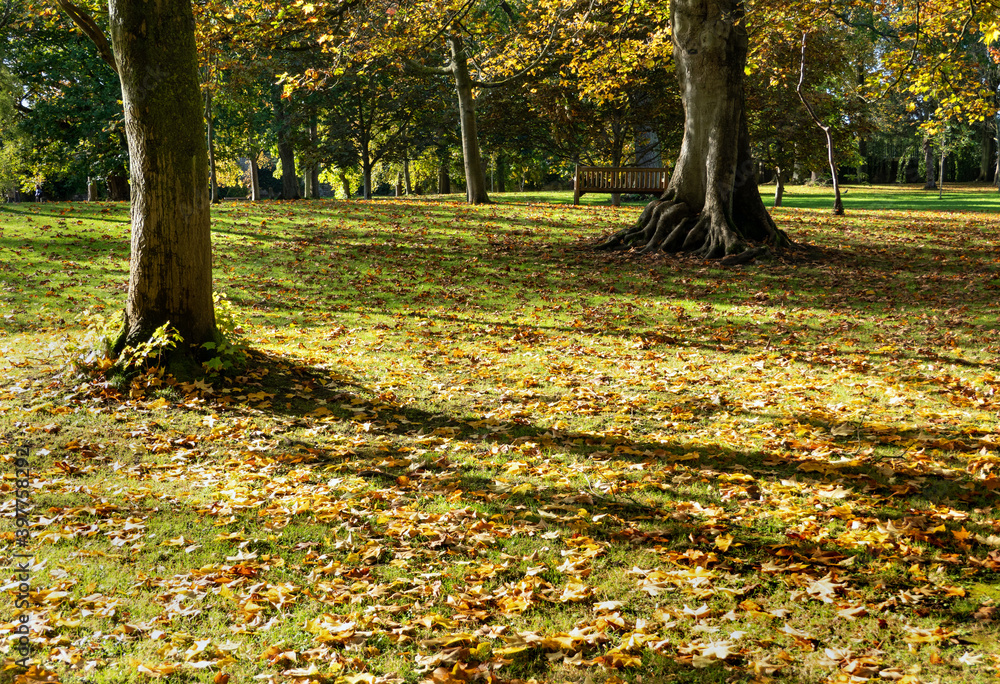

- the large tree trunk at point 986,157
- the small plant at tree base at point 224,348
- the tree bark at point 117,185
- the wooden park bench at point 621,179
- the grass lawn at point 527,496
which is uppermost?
the large tree trunk at point 986,157

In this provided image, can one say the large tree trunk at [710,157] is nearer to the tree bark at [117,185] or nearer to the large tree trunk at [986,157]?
the tree bark at [117,185]

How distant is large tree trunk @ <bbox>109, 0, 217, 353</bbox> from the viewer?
6.88 m

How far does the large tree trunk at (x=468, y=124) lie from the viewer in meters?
23.2

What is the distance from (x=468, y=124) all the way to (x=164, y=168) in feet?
59.2

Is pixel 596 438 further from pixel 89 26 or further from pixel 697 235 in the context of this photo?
pixel 697 235

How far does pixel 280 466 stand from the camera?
578 cm

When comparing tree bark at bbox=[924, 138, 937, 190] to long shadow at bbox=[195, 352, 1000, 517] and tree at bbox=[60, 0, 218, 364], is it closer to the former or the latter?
long shadow at bbox=[195, 352, 1000, 517]

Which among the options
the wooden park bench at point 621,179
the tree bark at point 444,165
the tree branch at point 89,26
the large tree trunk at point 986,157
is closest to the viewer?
the tree branch at point 89,26

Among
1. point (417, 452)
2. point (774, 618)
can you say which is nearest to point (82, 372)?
point (417, 452)

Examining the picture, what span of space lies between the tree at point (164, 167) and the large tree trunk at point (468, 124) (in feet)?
55.0

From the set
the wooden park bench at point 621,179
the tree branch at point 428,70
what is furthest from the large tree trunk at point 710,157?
the tree branch at point 428,70

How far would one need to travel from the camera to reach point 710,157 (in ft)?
47.5

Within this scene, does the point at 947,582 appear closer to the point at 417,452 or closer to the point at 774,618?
the point at 774,618

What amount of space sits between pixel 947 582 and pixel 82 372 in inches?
293
